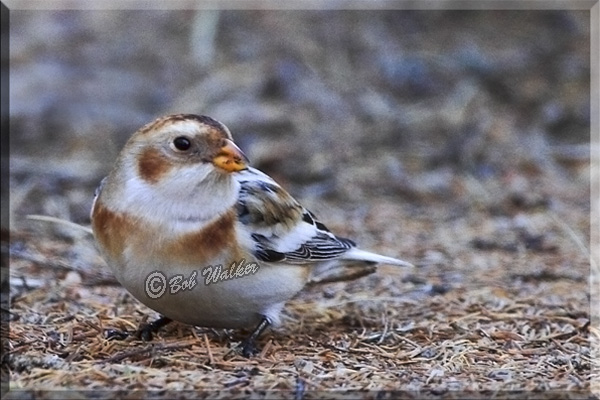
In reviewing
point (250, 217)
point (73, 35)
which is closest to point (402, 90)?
point (73, 35)

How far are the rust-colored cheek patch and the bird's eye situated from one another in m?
0.08

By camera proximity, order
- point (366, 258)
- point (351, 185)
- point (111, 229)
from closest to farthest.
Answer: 1. point (111, 229)
2. point (366, 258)
3. point (351, 185)

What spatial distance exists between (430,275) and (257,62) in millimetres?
4248

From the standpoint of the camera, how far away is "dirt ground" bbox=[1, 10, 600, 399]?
3.46 metres

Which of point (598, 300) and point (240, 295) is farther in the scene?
point (598, 300)

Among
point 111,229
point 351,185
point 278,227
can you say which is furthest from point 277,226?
point 351,185

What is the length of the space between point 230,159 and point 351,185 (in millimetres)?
4206

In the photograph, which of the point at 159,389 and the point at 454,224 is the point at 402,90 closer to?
the point at 454,224

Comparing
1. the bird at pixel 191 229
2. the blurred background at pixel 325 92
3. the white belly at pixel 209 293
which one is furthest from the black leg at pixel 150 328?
the blurred background at pixel 325 92

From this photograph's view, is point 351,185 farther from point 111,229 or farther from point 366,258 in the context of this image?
point 111,229

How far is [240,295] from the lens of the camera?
3713mm

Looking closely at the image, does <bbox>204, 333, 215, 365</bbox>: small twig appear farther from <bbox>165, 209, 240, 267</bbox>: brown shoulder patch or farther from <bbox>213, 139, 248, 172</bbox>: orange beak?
<bbox>213, 139, 248, 172</bbox>: orange beak

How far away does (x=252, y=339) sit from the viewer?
381 cm

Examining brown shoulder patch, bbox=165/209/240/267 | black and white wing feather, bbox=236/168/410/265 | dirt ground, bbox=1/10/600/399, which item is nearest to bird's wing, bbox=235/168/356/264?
black and white wing feather, bbox=236/168/410/265
